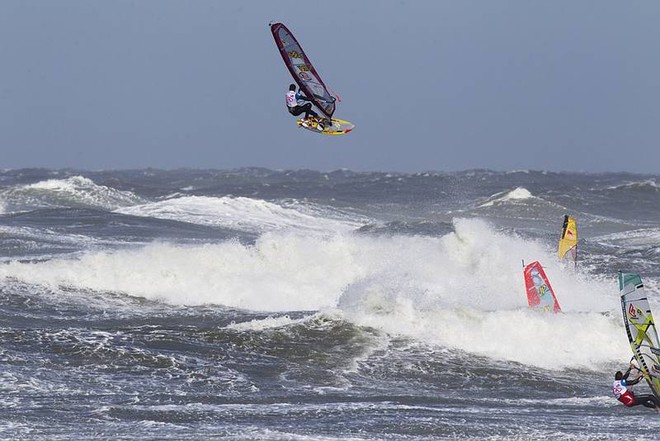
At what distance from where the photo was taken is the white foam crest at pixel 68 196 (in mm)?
40750

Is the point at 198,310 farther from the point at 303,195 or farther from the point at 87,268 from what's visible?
the point at 303,195

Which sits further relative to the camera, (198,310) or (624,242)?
(624,242)

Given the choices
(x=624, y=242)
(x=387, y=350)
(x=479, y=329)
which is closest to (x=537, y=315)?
(x=479, y=329)

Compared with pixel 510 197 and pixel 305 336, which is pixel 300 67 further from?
pixel 510 197

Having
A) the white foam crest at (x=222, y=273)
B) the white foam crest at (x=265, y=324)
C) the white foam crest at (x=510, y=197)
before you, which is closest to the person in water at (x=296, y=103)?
the white foam crest at (x=265, y=324)

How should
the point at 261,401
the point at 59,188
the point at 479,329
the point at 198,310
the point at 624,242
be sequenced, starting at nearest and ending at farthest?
1. the point at 261,401
2. the point at 479,329
3. the point at 198,310
4. the point at 624,242
5. the point at 59,188

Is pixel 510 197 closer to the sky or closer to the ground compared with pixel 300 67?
closer to the ground

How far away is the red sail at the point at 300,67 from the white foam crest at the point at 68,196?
88.3ft

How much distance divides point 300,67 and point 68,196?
3073 cm

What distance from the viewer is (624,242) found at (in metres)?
31.5

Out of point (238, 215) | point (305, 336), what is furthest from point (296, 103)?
point (238, 215)

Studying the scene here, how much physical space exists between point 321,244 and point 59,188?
23510 mm

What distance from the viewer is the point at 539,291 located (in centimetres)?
1720

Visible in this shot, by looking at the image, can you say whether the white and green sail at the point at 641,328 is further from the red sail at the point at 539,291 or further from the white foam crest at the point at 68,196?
the white foam crest at the point at 68,196
